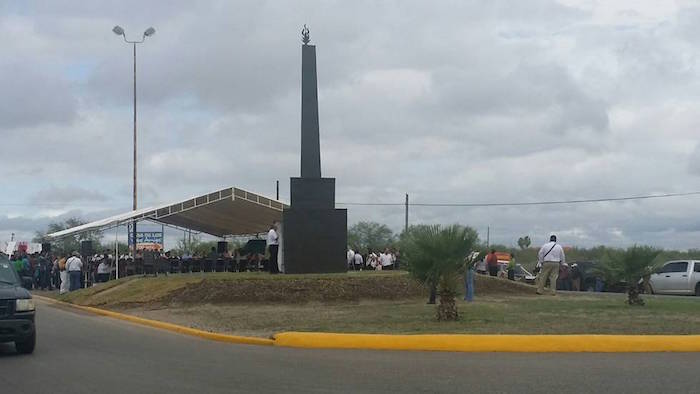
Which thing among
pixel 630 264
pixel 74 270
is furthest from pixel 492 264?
pixel 74 270

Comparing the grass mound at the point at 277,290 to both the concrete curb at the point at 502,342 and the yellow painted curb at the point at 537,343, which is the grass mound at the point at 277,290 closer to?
the concrete curb at the point at 502,342

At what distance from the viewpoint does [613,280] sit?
18188 millimetres

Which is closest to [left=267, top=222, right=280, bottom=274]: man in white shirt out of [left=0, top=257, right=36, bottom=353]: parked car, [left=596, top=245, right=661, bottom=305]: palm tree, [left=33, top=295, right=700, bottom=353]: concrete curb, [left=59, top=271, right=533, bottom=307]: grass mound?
[left=59, top=271, right=533, bottom=307]: grass mound

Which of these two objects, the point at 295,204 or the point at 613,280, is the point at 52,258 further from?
the point at 613,280

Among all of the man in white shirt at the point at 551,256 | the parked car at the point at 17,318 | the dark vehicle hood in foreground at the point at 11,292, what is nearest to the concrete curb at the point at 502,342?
the parked car at the point at 17,318

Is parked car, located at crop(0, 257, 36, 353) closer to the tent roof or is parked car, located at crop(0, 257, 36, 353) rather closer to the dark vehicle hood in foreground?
the dark vehicle hood in foreground

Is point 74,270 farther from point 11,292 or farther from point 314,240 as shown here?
point 11,292

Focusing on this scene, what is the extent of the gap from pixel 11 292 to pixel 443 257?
7.49 metres

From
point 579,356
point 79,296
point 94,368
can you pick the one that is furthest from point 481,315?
point 79,296

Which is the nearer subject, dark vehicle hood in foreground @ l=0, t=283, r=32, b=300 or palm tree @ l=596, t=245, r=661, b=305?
dark vehicle hood in foreground @ l=0, t=283, r=32, b=300

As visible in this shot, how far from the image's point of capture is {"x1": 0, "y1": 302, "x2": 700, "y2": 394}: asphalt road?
30.6 feet

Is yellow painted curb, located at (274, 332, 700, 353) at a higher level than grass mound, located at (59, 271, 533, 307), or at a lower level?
lower

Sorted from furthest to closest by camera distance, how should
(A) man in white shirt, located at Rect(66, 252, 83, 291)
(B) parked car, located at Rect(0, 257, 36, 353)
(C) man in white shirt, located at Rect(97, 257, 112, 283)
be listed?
1. (C) man in white shirt, located at Rect(97, 257, 112, 283)
2. (A) man in white shirt, located at Rect(66, 252, 83, 291)
3. (B) parked car, located at Rect(0, 257, 36, 353)

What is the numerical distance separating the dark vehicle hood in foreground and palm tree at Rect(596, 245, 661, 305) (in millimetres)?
12095
